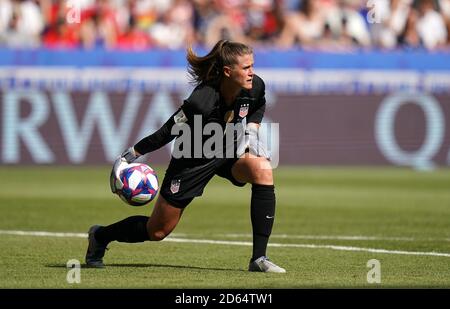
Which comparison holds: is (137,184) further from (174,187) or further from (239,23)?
(239,23)

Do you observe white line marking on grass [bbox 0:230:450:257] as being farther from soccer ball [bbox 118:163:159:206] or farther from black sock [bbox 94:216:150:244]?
soccer ball [bbox 118:163:159:206]

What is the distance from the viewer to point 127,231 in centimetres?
948

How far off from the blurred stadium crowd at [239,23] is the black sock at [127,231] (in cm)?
1312

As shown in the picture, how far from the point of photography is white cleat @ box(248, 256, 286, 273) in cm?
911

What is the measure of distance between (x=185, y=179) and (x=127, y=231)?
2.42ft

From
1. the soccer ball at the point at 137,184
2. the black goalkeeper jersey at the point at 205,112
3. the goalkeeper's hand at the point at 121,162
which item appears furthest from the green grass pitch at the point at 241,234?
the black goalkeeper jersey at the point at 205,112

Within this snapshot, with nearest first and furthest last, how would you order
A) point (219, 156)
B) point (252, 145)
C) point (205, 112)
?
point (205, 112) < point (219, 156) < point (252, 145)

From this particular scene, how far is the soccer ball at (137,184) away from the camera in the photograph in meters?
9.18

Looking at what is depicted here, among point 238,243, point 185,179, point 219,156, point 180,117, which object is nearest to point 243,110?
point 219,156

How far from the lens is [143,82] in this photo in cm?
2211

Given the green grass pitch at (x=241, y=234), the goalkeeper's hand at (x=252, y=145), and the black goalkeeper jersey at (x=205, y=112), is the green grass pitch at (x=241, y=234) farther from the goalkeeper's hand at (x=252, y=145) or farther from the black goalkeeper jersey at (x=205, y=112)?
the black goalkeeper jersey at (x=205, y=112)
